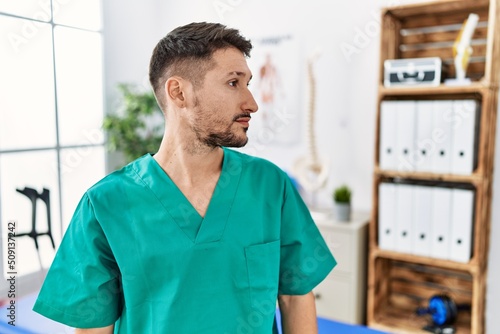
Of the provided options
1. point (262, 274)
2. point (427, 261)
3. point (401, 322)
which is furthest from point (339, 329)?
point (401, 322)

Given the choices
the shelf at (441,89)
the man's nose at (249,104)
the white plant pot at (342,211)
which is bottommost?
the white plant pot at (342,211)

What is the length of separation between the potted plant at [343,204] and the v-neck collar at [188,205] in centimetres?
158

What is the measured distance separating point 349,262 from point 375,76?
3.34 ft

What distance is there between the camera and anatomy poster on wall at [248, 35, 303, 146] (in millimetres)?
2627

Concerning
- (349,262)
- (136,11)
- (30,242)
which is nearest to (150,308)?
(30,242)

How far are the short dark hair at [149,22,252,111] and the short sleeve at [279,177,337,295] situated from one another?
0.30 m

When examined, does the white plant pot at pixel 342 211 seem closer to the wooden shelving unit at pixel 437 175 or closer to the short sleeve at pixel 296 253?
the wooden shelving unit at pixel 437 175

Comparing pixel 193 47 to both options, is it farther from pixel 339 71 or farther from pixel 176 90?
pixel 339 71

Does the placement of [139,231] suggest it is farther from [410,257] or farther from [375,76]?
[375,76]

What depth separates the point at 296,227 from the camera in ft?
2.88

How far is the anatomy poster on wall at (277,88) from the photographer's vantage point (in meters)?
2.63

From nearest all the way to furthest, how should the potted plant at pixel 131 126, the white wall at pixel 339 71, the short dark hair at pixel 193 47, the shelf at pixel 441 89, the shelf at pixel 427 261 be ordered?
the short dark hair at pixel 193 47
the shelf at pixel 441 89
the shelf at pixel 427 261
the white wall at pixel 339 71
the potted plant at pixel 131 126

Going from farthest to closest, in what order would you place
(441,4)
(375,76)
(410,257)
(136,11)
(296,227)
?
1. (375,76)
2. (410,257)
3. (441,4)
4. (136,11)
5. (296,227)

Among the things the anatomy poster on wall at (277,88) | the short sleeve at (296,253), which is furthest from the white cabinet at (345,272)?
the short sleeve at (296,253)
